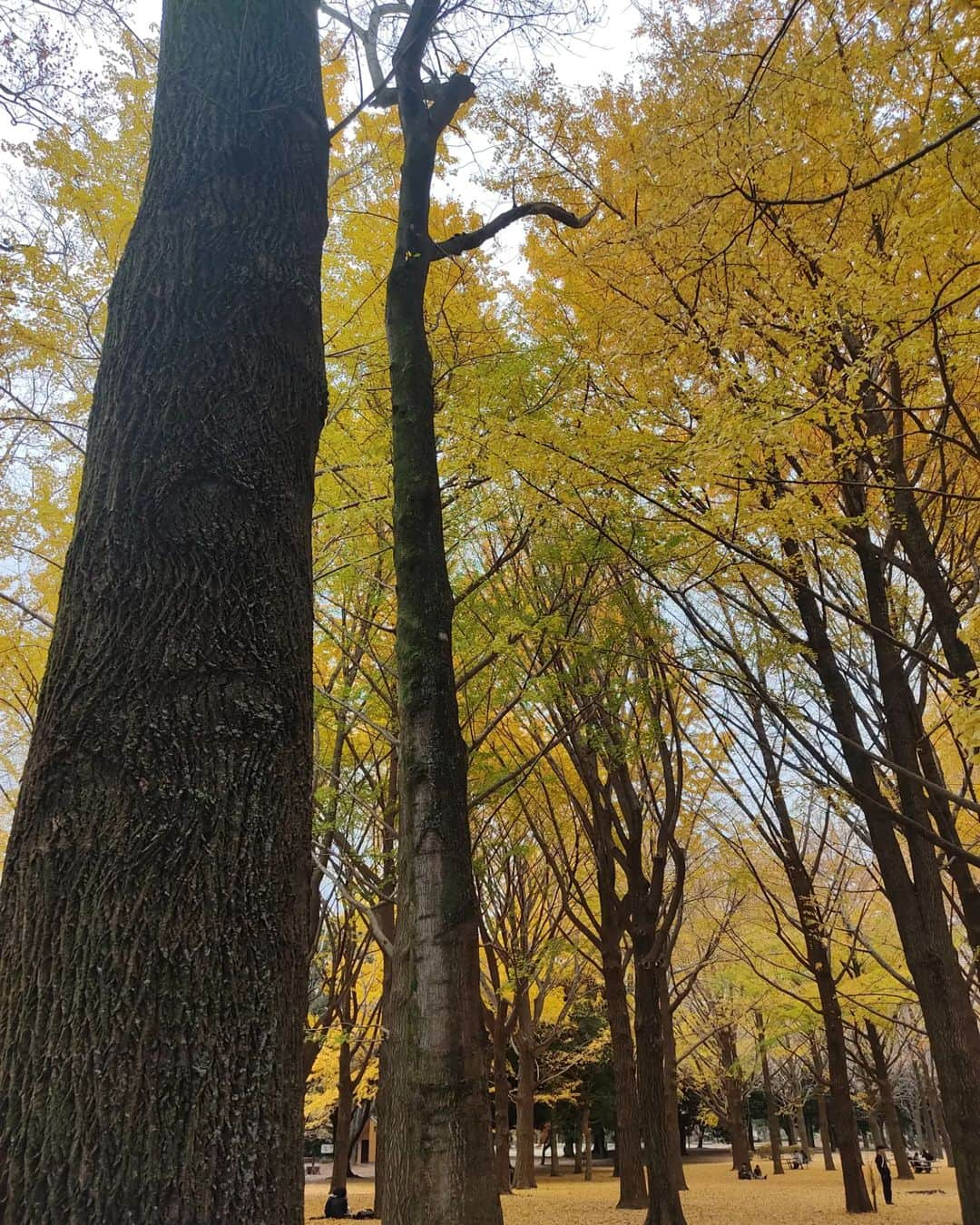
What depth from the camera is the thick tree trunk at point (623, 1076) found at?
1039cm

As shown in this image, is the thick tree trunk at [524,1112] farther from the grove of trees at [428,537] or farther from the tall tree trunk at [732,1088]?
the tall tree trunk at [732,1088]

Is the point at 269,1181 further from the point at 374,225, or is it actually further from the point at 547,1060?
the point at 547,1060

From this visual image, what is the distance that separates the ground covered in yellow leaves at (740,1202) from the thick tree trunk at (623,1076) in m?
0.48

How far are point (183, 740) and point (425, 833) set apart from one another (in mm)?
2042

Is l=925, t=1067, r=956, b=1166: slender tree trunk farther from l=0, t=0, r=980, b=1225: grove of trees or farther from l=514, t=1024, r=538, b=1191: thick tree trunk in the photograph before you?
l=514, t=1024, r=538, b=1191: thick tree trunk

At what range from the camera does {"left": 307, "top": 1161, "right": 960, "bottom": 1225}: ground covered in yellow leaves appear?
10359mm

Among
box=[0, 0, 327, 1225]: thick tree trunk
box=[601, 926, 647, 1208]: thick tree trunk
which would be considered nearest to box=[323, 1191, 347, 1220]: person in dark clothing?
box=[601, 926, 647, 1208]: thick tree trunk

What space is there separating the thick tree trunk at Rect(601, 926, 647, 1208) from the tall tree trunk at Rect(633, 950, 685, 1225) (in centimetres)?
117

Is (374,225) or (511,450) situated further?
(374,225)

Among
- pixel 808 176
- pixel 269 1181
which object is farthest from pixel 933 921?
pixel 269 1181

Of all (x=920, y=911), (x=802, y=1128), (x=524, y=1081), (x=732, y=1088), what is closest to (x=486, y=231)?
(x=920, y=911)

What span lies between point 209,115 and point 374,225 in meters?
5.57

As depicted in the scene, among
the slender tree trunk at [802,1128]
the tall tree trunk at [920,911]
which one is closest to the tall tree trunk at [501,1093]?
the tall tree trunk at [920,911]

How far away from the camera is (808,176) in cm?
555
